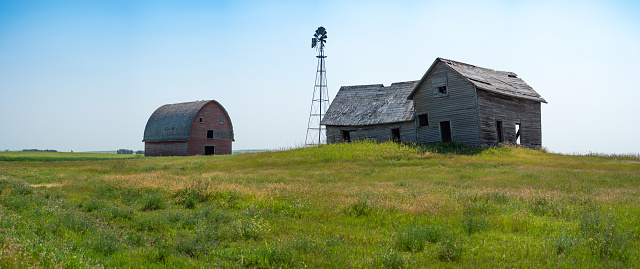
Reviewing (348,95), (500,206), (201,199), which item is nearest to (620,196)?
(500,206)

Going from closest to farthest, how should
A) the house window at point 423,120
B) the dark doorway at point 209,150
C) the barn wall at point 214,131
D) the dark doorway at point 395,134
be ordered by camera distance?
the house window at point 423,120 < the dark doorway at point 395,134 < the barn wall at point 214,131 < the dark doorway at point 209,150

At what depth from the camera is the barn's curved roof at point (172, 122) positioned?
170ft

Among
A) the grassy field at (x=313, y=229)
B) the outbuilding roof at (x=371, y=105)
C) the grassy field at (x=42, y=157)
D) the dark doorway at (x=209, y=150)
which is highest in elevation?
the outbuilding roof at (x=371, y=105)

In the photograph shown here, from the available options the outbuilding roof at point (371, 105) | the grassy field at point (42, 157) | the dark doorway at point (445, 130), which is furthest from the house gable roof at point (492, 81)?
the grassy field at point (42, 157)

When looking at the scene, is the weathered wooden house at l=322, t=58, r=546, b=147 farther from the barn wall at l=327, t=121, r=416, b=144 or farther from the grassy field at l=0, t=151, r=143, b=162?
the grassy field at l=0, t=151, r=143, b=162

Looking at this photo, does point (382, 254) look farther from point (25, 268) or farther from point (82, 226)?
point (82, 226)

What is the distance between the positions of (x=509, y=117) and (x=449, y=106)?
6.01 metres

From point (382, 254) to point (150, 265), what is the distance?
3.50 metres

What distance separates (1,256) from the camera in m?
5.27

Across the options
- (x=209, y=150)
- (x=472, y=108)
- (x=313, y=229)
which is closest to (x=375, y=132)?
(x=472, y=108)

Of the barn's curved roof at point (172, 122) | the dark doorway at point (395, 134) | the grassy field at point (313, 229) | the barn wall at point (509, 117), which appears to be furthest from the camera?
the barn's curved roof at point (172, 122)

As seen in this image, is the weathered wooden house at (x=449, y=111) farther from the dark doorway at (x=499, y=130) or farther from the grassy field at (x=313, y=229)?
the grassy field at (x=313, y=229)

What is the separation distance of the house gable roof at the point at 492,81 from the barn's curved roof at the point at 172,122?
2927cm

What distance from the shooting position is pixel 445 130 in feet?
118
